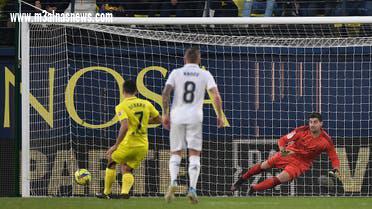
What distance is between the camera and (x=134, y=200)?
15727 millimetres

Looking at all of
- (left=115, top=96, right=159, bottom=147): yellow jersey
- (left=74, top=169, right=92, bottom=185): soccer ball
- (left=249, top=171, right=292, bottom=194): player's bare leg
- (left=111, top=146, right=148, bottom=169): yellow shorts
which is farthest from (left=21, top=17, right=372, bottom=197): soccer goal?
(left=115, top=96, right=159, bottom=147): yellow jersey

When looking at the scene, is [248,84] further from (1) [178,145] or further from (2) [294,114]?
(1) [178,145]

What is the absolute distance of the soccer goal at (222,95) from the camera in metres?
18.9

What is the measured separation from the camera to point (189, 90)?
543 inches

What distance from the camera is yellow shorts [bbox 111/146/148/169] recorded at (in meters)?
15.7

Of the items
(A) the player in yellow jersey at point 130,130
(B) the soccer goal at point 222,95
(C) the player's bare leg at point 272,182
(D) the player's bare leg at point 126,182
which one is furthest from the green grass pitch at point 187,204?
(B) the soccer goal at point 222,95

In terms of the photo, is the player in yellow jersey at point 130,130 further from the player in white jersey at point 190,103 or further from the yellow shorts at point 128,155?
the player in white jersey at point 190,103

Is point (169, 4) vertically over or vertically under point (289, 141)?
over

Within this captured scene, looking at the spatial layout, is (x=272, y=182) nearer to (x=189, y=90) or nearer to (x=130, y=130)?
(x=130, y=130)

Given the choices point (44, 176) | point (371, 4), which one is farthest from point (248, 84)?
point (44, 176)

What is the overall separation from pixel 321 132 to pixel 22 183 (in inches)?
187

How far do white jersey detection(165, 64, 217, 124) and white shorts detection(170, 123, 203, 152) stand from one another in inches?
2.7

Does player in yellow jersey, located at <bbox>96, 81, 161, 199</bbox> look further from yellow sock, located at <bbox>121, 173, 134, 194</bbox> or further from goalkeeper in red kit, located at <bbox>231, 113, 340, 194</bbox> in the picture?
goalkeeper in red kit, located at <bbox>231, 113, 340, 194</bbox>

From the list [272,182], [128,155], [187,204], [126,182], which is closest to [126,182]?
[126,182]
